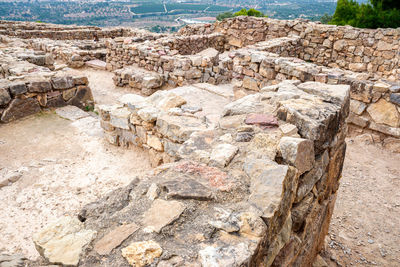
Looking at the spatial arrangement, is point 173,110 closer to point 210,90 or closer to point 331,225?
point 210,90

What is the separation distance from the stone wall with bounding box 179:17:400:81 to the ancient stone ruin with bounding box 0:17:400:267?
14.4 ft

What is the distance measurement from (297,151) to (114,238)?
1538mm

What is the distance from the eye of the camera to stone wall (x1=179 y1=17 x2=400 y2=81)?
9244mm

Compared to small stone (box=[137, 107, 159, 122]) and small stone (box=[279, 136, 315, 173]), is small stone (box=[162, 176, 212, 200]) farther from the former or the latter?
small stone (box=[137, 107, 159, 122])

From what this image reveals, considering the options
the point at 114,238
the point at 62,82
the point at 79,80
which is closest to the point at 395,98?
the point at 114,238

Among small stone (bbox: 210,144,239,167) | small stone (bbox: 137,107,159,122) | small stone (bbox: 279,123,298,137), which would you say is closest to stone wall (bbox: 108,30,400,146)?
small stone (bbox: 137,107,159,122)

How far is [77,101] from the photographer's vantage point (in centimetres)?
671

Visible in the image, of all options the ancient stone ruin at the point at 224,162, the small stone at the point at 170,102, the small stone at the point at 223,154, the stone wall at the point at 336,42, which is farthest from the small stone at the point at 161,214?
the stone wall at the point at 336,42

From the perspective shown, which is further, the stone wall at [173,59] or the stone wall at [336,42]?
the stone wall at [336,42]

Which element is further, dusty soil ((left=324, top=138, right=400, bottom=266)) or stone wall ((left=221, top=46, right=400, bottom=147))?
stone wall ((left=221, top=46, right=400, bottom=147))

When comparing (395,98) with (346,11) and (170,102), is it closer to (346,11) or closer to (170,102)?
(170,102)

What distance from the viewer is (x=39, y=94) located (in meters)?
5.99

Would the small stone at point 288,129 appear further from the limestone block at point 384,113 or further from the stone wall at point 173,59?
the stone wall at point 173,59

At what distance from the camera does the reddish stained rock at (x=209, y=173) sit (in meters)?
2.08
